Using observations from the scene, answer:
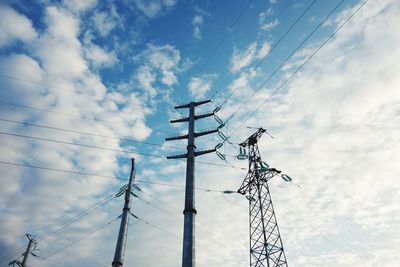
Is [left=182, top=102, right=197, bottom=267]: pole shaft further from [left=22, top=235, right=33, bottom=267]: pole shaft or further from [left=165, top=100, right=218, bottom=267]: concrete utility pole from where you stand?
[left=22, top=235, right=33, bottom=267]: pole shaft

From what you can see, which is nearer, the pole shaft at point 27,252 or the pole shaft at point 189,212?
the pole shaft at point 189,212

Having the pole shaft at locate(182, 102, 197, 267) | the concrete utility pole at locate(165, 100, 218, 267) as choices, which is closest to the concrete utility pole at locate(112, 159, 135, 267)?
the concrete utility pole at locate(165, 100, 218, 267)

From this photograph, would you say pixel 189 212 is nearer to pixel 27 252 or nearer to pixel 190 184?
pixel 190 184

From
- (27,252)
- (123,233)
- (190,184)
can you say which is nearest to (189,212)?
(190,184)

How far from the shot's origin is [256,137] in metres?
32.2

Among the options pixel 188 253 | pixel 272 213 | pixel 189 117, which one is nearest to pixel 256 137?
pixel 272 213

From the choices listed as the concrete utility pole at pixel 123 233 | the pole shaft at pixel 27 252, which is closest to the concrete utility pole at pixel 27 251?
the pole shaft at pixel 27 252

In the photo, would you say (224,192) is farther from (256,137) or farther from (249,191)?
(256,137)

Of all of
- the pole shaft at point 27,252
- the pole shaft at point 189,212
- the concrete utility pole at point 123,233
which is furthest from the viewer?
the pole shaft at point 27,252

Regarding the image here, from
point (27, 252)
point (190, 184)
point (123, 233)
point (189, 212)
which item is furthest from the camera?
point (27, 252)

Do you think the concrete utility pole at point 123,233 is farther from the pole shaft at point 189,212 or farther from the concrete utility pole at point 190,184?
the pole shaft at point 189,212

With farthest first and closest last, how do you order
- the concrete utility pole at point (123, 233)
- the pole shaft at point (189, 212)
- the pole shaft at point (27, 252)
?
the pole shaft at point (27, 252)
the concrete utility pole at point (123, 233)
the pole shaft at point (189, 212)

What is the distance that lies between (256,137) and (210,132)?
35.0 ft

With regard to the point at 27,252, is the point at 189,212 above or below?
below
